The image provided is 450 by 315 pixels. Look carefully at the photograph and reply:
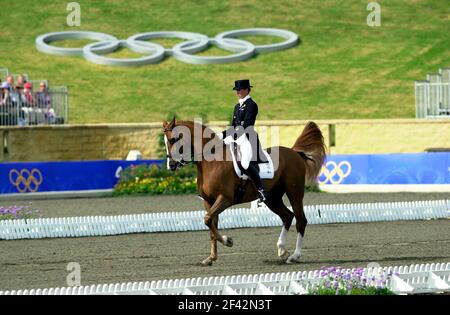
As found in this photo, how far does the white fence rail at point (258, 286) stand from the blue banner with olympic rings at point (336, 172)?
16.3 meters

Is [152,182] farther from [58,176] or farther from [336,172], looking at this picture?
[336,172]

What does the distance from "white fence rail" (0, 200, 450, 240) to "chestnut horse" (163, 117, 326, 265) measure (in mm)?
4990

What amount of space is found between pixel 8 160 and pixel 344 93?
16.0 m

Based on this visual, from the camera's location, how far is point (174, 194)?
31.3m

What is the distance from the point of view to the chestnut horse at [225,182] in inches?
632

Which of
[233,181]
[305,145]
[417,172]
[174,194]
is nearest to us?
[233,181]

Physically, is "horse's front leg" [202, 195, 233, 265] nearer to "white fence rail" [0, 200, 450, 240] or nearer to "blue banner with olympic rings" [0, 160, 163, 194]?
"white fence rail" [0, 200, 450, 240]

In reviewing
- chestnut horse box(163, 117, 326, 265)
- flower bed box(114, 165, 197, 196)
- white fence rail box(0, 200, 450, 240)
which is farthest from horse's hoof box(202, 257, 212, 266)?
flower bed box(114, 165, 197, 196)

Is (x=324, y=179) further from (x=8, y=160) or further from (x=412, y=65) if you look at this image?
(x=412, y=65)

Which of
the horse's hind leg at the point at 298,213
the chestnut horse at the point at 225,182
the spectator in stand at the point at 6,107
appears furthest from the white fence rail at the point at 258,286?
the spectator in stand at the point at 6,107

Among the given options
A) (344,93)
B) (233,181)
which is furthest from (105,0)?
(233,181)

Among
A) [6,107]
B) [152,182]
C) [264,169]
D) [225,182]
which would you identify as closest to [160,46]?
[6,107]

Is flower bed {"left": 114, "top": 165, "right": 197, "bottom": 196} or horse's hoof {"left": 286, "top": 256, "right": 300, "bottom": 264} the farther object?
Result: flower bed {"left": 114, "top": 165, "right": 197, "bottom": 196}

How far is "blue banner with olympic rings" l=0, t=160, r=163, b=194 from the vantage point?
29.8 meters
